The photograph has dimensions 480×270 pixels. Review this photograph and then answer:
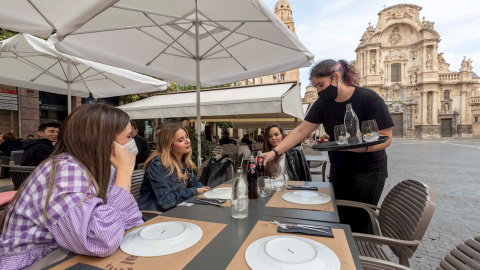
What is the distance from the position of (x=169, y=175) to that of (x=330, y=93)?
6.26ft

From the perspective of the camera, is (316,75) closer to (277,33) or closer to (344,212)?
(277,33)

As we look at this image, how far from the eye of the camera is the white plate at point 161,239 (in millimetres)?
1164

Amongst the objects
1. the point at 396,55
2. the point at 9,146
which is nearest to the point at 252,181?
the point at 9,146

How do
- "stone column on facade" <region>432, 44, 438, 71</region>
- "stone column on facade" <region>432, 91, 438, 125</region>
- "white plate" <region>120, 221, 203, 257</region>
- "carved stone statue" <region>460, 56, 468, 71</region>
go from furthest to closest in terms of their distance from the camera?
"carved stone statue" <region>460, 56, 468, 71</region> → "stone column on facade" <region>432, 44, 438, 71</region> → "stone column on facade" <region>432, 91, 438, 125</region> → "white plate" <region>120, 221, 203, 257</region>

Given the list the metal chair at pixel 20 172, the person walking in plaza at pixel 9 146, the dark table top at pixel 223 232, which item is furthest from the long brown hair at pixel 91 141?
the person walking in plaza at pixel 9 146

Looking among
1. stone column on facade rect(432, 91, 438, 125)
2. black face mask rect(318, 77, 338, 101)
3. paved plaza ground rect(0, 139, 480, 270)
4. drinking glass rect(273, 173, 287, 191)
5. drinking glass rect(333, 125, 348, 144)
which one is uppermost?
stone column on facade rect(432, 91, 438, 125)

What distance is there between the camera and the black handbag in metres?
3.35

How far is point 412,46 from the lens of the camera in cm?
4506

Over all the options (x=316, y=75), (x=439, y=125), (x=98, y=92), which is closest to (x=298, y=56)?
(x=316, y=75)

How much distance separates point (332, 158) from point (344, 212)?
0.59 metres

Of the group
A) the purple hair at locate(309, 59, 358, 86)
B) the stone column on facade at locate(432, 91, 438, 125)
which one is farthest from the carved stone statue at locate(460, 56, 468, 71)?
the purple hair at locate(309, 59, 358, 86)

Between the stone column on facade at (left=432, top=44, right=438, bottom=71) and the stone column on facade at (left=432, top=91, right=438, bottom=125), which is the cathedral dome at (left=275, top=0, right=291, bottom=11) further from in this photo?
the stone column on facade at (left=432, top=91, right=438, bottom=125)

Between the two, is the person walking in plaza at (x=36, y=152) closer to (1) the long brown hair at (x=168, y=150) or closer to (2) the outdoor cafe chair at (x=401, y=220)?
(1) the long brown hair at (x=168, y=150)

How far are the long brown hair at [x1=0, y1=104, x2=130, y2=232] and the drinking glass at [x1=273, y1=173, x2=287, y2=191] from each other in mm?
1515
